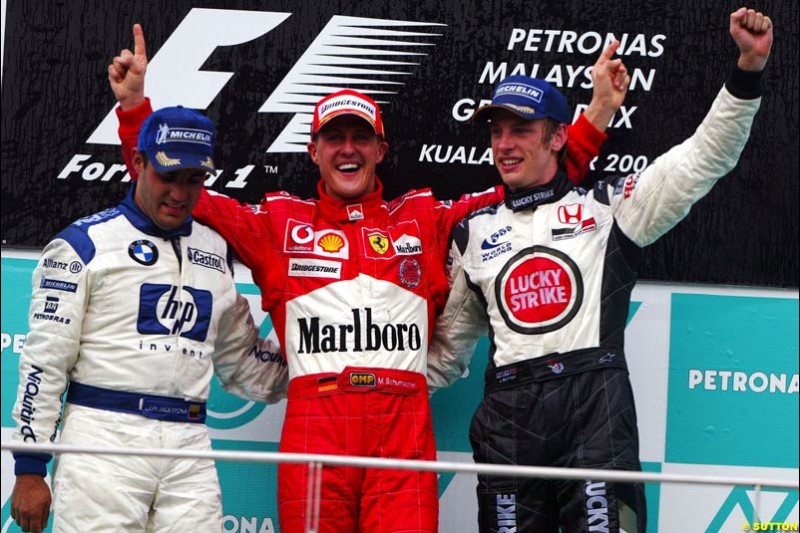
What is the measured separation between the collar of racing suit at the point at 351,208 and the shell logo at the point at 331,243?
6 centimetres

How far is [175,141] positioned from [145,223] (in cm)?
24

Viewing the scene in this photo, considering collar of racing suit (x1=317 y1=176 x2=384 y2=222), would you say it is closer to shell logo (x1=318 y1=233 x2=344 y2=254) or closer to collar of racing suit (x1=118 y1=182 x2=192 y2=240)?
shell logo (x1=318 y1=233 x2=344 y2=254)

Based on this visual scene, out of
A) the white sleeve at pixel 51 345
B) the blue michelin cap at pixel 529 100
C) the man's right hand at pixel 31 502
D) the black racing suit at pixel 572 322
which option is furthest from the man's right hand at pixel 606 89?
the man's right hand at pixel 31 502

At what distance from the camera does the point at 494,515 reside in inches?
132

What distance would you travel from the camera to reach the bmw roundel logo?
3322 mm

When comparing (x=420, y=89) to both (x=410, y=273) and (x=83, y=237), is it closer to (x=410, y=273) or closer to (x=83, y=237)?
(x=410, y=273)

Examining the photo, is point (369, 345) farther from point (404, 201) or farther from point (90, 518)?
point (90, 518)

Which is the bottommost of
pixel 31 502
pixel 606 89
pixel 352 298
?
pixel 31 502

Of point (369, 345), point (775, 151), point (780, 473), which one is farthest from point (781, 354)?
point (369, 345)

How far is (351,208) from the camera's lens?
12.0 feet

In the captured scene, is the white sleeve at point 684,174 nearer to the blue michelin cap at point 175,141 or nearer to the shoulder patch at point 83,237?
the blue michelin cap at point 175,141

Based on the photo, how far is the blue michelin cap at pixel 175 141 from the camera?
333 centimetres

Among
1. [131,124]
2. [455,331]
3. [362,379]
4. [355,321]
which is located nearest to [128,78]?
[131,124]

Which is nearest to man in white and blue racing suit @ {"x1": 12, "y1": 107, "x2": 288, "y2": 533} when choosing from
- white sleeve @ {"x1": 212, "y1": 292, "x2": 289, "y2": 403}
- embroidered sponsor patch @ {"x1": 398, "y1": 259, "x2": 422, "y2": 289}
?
white sleeve @ {"x1": 212, "y1": 292, "x2": 289, "y2": 403}
